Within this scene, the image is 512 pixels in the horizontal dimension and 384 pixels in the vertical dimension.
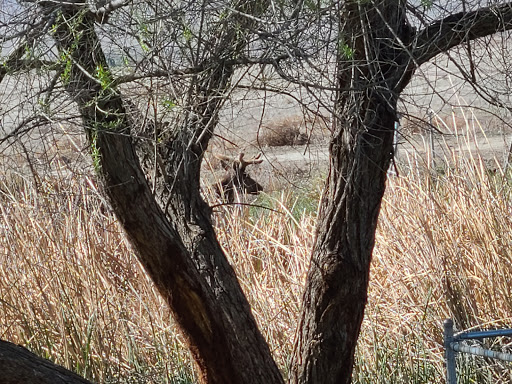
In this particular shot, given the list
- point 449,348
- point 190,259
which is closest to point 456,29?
point 449,348

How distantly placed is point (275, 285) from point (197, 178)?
198cm

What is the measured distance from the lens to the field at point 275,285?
4812 mm

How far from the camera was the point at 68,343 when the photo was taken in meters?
4.68

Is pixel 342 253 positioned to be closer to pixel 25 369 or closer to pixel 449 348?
pixel 449 348

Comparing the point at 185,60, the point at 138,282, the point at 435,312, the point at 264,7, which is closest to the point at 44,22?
the point at 185,60

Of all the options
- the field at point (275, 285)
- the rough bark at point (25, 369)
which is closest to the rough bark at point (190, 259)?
the rough bark at point (25, 369)

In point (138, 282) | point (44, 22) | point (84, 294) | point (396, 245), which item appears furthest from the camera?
point (396, 245)

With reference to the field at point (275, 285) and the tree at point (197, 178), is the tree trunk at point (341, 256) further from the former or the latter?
the field at point (275, 285)

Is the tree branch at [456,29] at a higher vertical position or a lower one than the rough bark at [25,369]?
higher

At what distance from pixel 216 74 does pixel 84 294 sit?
255 cm

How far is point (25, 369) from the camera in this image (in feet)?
8.07

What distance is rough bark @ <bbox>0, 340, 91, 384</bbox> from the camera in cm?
242

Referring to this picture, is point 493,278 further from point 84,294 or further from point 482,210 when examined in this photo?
point 84,294

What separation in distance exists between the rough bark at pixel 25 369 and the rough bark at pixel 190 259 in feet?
2.95
